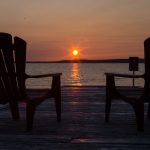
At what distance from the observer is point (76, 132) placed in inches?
163

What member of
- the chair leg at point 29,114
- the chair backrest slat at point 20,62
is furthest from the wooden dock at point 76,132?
the chair backrest slat at point 20,62

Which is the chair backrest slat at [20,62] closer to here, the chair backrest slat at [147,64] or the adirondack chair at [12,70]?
the adirondack chair at [12,70]

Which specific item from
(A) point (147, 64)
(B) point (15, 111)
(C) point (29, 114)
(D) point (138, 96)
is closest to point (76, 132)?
(C) point (29, 114)

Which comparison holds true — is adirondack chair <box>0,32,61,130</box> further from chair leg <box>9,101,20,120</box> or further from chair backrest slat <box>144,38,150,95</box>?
chair backrest slat <box>144,38,150,95</box>

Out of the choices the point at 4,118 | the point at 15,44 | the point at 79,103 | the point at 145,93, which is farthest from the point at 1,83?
the point at 79,103

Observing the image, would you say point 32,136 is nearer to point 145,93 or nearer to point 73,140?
point 73,140

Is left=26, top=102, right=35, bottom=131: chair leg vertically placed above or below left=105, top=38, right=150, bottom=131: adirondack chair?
below

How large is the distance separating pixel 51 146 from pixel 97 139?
0.51m

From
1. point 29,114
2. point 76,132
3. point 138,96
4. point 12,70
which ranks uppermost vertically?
point 12,70

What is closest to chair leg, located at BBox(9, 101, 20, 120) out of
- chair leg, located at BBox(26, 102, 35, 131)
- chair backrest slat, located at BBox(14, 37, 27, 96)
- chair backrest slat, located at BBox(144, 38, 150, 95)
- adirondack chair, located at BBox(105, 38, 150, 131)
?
chair backrest slat, located at BBox(14, 37, 27, 96)

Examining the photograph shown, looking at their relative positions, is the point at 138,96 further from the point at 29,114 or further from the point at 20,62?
the point at 20,62

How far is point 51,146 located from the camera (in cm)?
344

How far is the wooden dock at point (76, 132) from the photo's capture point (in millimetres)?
3479

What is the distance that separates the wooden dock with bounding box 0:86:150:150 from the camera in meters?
3.48
